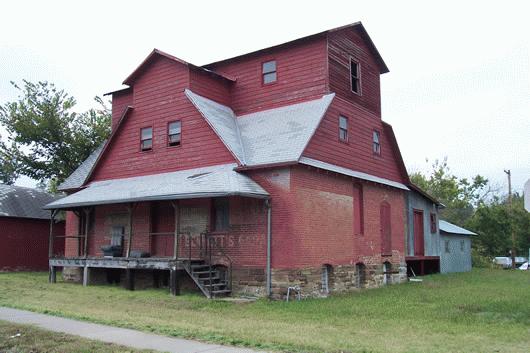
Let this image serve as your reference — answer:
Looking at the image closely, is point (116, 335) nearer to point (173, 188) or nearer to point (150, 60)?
point (173, 188)

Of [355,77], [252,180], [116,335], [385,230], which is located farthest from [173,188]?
[385,230]

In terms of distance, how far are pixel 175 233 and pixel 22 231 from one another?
16.4 m

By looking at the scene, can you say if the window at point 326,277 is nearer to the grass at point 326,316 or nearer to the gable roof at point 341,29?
the grass at point 326,316

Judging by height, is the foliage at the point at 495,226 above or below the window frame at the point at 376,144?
below

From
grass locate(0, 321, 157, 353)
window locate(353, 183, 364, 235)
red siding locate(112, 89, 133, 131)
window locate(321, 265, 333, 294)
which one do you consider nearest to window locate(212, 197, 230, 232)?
window locate(321, 265, 333, 294)

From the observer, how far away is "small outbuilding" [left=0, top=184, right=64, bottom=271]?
2966 centimetres

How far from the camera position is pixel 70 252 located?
1005 inches

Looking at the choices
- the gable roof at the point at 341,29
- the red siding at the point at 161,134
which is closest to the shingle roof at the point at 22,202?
the red siding at the point at 161,134

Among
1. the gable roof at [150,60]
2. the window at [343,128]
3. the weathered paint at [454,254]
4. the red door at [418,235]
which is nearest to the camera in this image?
the window at [343,128]

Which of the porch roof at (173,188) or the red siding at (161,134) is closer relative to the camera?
the porch roof at (173,188)

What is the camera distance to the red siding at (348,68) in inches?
846

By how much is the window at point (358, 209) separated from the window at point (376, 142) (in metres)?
2.65

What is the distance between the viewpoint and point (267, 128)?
809 inches

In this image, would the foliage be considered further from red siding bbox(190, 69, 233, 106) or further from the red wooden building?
red siding bbox(190, 69, 233, 106)
